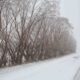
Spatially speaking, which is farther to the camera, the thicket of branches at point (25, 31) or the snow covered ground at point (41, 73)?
the thicket of branches at point (25, 31)

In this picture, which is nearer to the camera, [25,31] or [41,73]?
[41,73]

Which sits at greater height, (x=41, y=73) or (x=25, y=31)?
(x=25, y=31)

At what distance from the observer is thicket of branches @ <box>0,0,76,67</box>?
1467 cm

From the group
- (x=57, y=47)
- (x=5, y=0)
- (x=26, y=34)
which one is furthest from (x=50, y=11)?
(x=57, y=47)

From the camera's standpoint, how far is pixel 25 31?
648 inches

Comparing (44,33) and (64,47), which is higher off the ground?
(44,33)

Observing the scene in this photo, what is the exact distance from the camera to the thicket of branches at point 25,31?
14672 mm

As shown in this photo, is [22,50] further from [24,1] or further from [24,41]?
[24,1]

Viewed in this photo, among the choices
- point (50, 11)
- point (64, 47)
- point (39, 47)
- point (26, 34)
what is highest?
point (50, 11)

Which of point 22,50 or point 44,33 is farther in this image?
point 44,33

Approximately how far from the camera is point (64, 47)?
25703 millimetres

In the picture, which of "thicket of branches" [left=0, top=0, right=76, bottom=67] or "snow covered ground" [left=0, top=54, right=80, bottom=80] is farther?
"thicket of branches" [left=0, top=0, right=76, bottom=67]

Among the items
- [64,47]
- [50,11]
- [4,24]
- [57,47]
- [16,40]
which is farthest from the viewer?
[64,47]

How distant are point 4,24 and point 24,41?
251 cm
